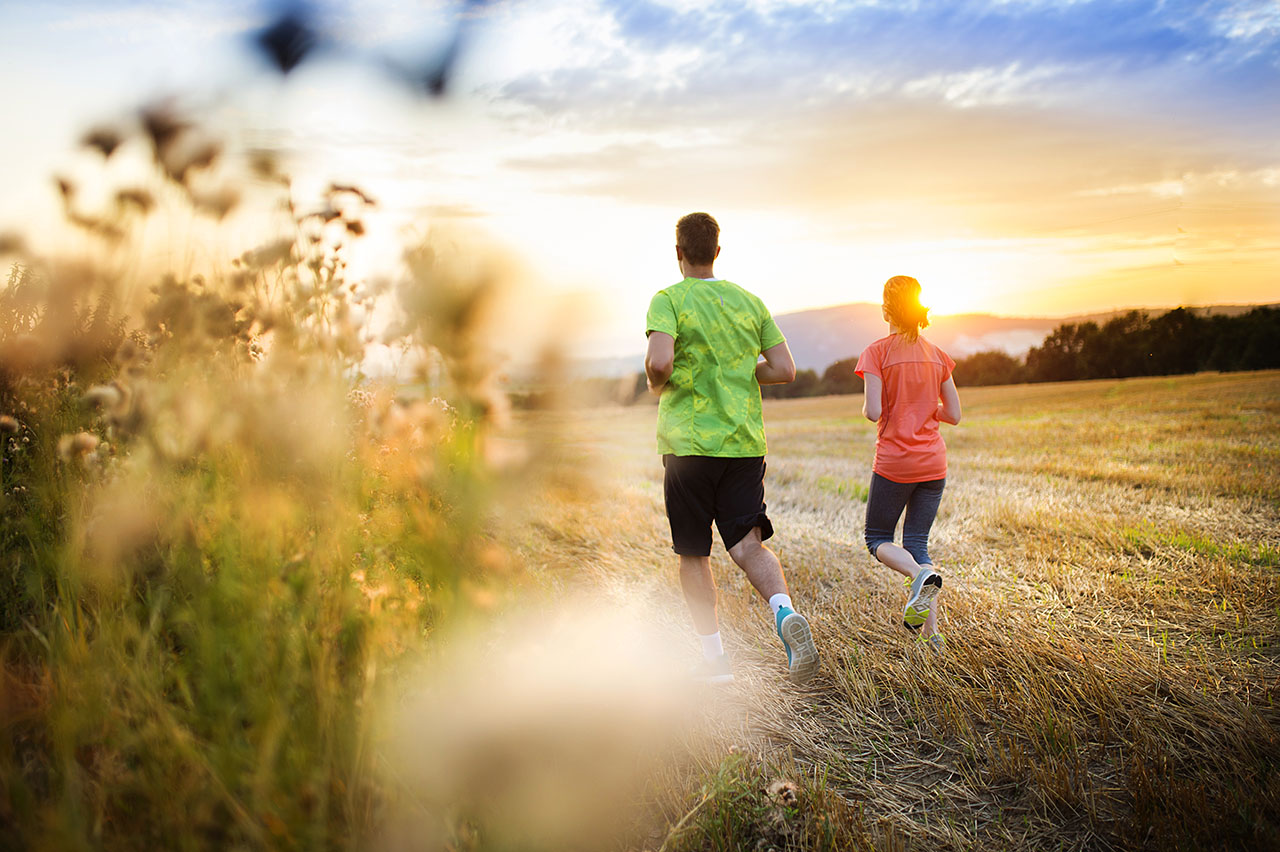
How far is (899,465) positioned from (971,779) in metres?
1.53

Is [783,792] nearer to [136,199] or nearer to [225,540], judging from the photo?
[225,540]

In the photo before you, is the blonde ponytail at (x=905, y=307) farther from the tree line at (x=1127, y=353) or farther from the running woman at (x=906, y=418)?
the tree line at (x=1127, y=353)

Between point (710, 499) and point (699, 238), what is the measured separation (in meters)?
1.16

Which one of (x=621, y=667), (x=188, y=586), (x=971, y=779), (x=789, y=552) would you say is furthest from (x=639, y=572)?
(x=188, y=586)

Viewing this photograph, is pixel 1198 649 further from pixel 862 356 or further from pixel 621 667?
pixel 621 667

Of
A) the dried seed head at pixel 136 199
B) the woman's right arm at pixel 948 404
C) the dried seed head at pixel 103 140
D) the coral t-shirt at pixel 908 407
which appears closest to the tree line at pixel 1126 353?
the woman's right arm at pixel 948 404

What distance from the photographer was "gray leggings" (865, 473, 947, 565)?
12.0ft

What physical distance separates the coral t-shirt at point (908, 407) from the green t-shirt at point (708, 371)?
A: 86cm

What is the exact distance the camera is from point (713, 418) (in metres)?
3.09

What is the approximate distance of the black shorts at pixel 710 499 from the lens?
3121 millimetres

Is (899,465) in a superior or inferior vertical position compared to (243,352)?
inferior

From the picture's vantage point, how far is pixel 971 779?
98.2 inches

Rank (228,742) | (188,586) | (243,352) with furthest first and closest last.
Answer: (243,352) < (188,586) < (228,742)

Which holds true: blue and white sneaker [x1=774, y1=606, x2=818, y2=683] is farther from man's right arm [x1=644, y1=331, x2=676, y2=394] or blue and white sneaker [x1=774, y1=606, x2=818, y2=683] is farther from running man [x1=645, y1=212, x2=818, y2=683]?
man's right arm [x1=644, y1=331, x2=676, y2=394]
